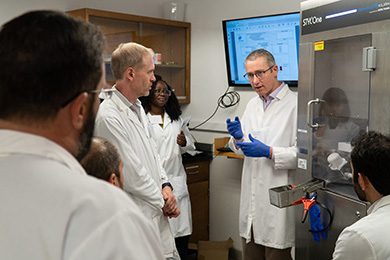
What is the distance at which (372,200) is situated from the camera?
1.66 m

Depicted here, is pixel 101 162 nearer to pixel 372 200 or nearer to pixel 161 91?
pixel 372 200

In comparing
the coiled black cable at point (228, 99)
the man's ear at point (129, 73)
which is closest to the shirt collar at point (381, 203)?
the man's ear at point (129, 73)

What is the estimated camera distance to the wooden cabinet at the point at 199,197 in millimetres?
3863

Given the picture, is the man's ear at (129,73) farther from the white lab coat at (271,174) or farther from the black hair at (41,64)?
the black hair at (41,64)

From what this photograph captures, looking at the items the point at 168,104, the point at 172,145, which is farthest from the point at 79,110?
the point at 168,104

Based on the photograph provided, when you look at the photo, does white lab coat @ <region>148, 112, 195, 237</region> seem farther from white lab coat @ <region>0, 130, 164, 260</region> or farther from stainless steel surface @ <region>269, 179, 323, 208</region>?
white lab coat @ <region>0, 130, 164, 260</region>

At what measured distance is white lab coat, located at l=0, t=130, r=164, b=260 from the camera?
0.70m

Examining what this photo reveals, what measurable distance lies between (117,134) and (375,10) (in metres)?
1.33

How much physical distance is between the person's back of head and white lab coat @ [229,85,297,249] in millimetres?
1402

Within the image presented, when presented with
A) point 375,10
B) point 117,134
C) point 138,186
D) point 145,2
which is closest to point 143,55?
point 117,134

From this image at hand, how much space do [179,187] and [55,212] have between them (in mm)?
2755

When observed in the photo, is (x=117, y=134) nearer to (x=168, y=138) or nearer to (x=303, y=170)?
(x=303, y=170)

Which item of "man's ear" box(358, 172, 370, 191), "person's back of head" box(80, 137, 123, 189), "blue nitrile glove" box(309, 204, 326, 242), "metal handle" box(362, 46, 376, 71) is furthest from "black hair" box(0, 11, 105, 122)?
"blue nitrile glove" box(309, 204, 326, 242)

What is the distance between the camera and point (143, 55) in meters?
2.24
